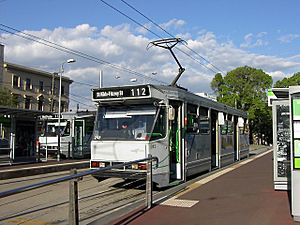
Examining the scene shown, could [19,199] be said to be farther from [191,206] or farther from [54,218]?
[191,206]

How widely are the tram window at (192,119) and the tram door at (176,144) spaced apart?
65 centimetres

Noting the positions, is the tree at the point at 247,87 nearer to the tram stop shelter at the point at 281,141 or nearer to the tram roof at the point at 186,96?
the tram roof at the point at 186,96

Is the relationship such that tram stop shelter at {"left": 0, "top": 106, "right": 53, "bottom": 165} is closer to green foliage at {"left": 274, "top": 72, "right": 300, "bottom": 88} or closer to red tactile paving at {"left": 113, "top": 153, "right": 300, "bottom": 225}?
red tactile paving at {"left": 113, "top": 153, "right": 300, "bottom": 225}

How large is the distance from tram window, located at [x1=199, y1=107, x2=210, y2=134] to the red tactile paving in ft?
9.25

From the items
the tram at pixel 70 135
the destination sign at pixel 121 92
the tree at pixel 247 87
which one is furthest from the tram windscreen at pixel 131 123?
the tree at pixel 247 87

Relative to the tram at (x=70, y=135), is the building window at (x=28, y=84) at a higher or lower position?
higher

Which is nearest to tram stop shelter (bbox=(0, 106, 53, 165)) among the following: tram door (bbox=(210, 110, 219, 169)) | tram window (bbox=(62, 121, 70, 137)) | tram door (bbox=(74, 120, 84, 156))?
tram window (bbox=(62, 121, 70, 137))

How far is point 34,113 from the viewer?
20859 mm

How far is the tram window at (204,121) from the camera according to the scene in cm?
1427

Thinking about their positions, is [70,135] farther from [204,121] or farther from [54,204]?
[54,204]

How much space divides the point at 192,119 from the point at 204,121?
1633mm

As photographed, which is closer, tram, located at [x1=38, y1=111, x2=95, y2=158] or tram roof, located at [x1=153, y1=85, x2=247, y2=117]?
tram roof, located at [x1=153, y1=85, x2=247, y2=117]

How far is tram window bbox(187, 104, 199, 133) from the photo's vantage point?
12.8 meters

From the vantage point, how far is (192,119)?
43.3ft
